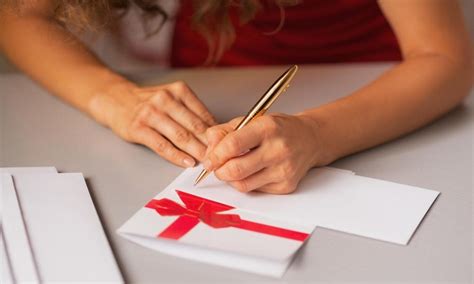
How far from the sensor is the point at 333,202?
3.05 ft

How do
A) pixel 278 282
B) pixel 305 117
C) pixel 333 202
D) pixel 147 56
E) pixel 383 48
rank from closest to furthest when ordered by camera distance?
pixel 278 282
pixel 333 202
pixel 305 117
pixel 383 48
pixel 147 56

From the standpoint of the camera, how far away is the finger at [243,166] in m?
0.92

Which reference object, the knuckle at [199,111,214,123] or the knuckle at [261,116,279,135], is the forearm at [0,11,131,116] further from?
the knuckle at [261,116,279,135]

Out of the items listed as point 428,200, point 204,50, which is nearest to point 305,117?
point 428,200

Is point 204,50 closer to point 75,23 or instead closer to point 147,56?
point 147,56

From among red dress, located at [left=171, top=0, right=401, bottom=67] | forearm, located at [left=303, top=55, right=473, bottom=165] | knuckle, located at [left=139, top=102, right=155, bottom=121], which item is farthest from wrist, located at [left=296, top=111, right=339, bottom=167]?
red dress, located at [left=171, top=0, right=401, bottom=67]

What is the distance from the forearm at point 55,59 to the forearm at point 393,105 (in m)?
0.37

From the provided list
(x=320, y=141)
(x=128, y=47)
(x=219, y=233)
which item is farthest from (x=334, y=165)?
(x=128, y=47)

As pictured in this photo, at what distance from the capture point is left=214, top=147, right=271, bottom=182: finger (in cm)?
92

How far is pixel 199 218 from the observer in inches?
34.7

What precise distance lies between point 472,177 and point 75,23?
60 centimetres

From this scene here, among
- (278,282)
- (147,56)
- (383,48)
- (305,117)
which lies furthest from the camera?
(147,56)

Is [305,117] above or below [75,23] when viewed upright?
below

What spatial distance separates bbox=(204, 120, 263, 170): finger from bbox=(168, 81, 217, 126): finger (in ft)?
0.55
